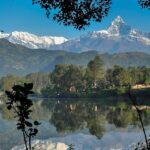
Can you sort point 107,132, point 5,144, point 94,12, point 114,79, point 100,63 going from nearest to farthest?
point 94,12, point 5,144, point 107,132, point 114,79, point 100,63

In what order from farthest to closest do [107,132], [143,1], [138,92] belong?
[138,92], [107,132], [143,1]

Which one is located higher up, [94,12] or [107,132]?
[94,12]

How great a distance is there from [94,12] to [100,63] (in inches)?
7187

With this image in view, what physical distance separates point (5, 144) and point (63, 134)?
442 inches

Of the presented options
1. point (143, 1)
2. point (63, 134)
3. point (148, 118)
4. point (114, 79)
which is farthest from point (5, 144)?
point (114, 79)

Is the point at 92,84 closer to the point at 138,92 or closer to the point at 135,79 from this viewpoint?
the point at 135,79

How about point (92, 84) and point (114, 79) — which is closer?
point (114, 79)

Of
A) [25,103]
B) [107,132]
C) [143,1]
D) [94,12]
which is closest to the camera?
[25,103]

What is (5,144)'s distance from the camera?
1978 inches

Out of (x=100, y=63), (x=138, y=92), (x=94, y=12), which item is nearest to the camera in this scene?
(x=94, y=12)

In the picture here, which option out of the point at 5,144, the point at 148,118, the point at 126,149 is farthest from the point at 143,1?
the point at 148,118

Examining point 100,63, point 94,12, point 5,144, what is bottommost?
point 5,144

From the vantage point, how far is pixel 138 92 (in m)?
147

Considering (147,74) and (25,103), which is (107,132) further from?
(147,74)
